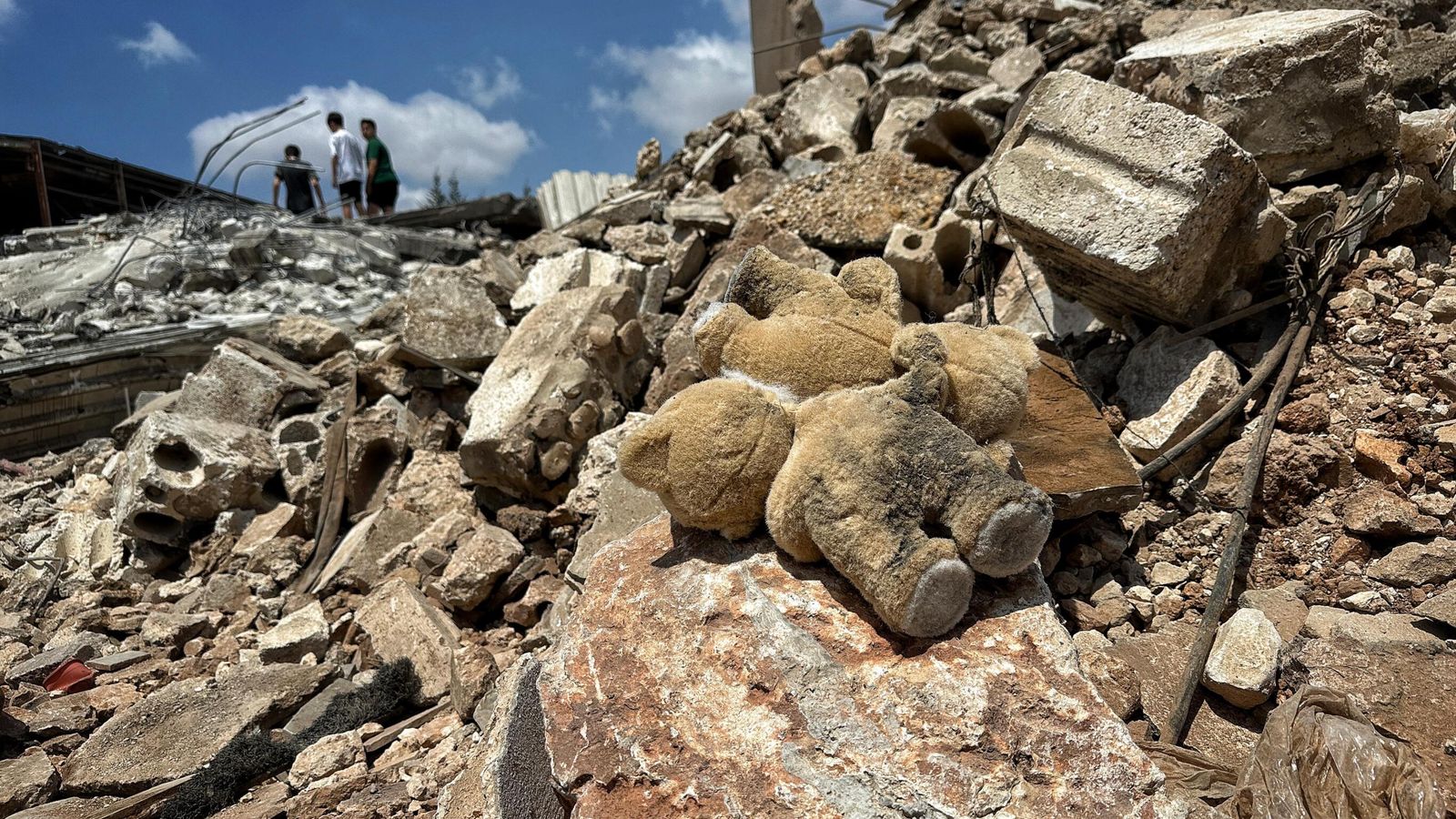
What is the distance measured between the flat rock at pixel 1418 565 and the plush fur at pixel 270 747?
3.53 m

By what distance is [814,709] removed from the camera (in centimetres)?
205

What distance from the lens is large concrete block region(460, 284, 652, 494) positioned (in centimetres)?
417

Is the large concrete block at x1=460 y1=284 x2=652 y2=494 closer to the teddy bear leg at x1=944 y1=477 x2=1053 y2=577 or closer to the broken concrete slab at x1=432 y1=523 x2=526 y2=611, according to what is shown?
the broken concrete slab at x1=432 y1=523 x2=526 y2=611

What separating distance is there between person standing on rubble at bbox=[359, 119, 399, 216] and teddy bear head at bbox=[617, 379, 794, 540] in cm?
839

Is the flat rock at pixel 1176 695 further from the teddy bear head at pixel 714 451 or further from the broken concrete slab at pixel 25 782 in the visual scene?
the broken concrete slab at pixel 25 782

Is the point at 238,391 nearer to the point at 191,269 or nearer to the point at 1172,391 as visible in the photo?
the point at 191,269

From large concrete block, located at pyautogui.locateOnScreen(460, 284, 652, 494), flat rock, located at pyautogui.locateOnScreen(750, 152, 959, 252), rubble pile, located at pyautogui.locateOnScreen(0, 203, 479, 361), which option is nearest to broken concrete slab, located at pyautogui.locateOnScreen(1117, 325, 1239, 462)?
flat rock, located at pyautogui.locateOnScreen(750, 152, 959, 252)

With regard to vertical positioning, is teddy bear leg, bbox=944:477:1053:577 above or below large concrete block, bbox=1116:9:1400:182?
below

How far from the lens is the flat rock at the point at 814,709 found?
1.88m

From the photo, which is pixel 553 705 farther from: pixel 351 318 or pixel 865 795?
pixel 351 318

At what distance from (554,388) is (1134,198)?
9.01 ft

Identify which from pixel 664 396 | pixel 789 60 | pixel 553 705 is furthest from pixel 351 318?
pixel 553 705

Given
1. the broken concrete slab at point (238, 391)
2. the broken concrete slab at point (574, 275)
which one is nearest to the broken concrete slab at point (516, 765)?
the broken concrete slab at point (574, 275)

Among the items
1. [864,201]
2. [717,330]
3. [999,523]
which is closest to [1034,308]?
[864,201]
